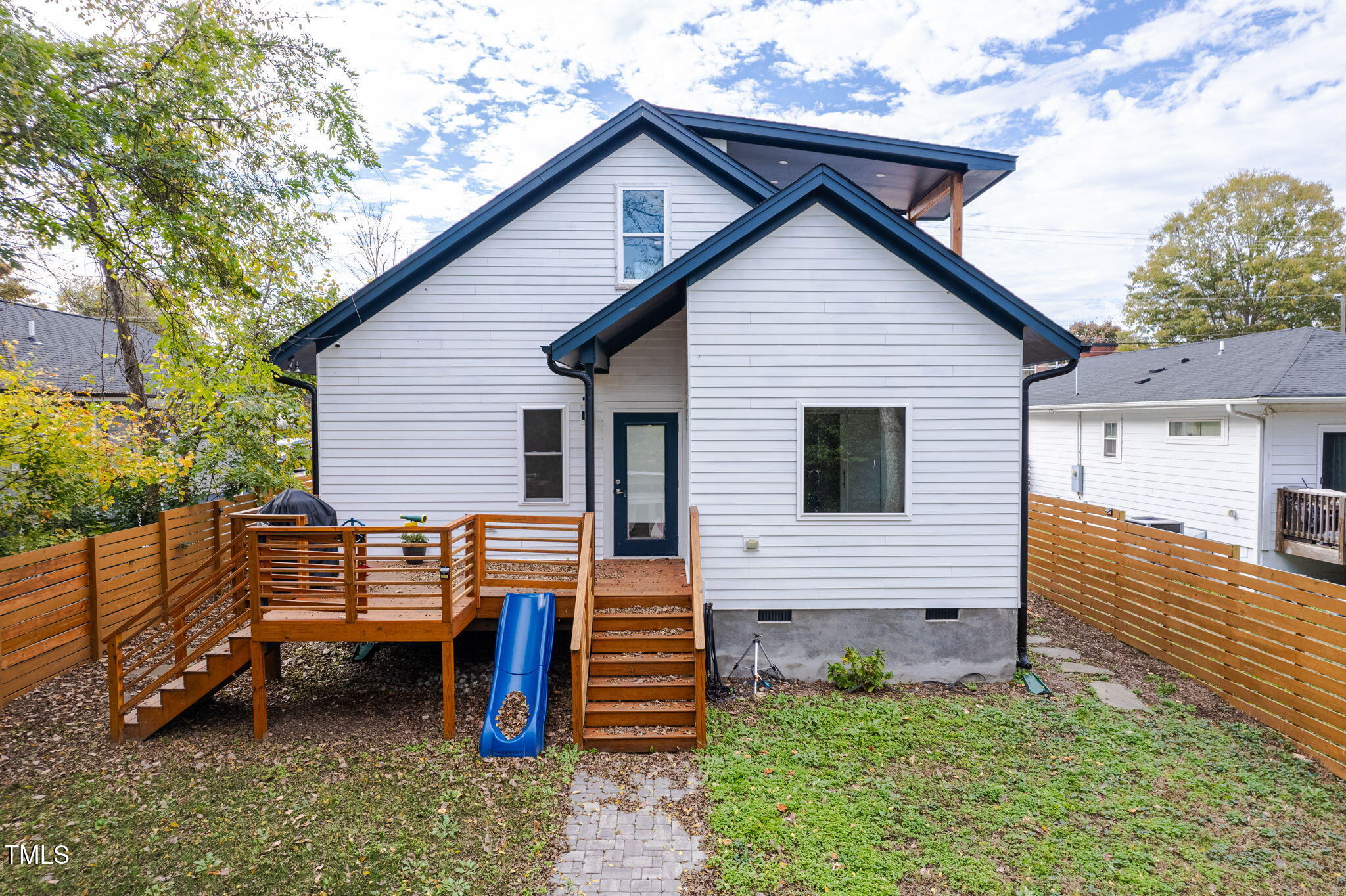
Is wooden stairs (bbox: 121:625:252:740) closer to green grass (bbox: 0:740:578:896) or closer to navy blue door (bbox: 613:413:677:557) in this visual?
green grass (bbox: 0:740:578:896)

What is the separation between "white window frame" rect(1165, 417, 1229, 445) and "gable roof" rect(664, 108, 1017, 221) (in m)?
7.28

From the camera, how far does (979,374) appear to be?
7398 millimetres

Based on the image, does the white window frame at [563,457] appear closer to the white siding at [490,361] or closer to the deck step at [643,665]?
the white siding at [490,361]

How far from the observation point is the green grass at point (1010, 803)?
427 centimetres

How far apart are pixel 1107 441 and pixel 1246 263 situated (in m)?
24.4

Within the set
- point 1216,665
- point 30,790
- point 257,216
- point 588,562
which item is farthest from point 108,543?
point 1216,665

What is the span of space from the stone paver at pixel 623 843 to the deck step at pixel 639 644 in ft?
4.87

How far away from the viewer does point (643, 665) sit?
661 cm

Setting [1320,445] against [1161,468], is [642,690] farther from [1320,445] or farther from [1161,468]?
[1161,468]

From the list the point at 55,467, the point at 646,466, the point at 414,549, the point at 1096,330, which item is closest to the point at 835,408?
the point at 646,466

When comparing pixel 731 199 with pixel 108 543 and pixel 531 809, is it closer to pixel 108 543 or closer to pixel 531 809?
pixel 531 809

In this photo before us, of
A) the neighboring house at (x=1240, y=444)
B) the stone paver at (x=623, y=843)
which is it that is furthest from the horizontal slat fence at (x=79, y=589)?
the neighboring house at (x=1240, y=444)

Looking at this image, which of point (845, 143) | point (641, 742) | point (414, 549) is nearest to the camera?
point (641, 742)

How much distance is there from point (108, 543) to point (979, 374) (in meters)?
11.0
